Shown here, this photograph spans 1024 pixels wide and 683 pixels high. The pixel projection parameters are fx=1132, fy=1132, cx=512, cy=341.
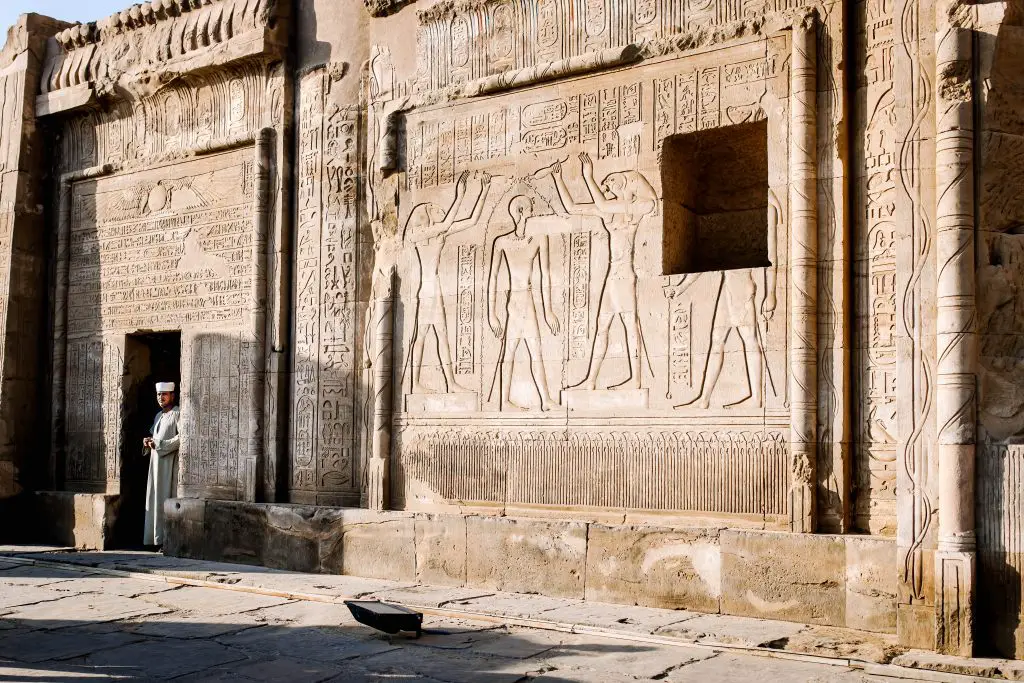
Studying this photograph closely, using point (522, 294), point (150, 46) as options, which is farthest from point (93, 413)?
point (522, 294)

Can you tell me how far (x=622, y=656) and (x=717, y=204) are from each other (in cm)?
336

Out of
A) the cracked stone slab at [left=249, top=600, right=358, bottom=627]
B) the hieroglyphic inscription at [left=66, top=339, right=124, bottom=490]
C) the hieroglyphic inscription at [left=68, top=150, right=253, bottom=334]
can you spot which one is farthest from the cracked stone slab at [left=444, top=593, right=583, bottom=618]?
the hieroglyphic inscription at [left=66, top=339, right=124, bottom=490]

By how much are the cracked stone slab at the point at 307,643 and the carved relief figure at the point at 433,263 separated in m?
2.30

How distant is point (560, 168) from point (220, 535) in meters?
3.90

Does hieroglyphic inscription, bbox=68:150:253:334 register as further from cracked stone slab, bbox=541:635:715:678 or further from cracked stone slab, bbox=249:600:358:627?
cracked stone slab, bbox=541:635:715:678

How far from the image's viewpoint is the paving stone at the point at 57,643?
5328mm

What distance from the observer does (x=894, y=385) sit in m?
5.95

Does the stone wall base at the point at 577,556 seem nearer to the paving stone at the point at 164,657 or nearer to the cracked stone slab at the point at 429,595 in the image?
the cracked stone slab at the point at 429,595

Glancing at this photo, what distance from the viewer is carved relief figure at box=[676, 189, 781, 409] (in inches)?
252

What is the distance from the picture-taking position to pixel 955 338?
527cm

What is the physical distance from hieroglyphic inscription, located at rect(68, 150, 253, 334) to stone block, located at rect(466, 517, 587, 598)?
3.12 metres

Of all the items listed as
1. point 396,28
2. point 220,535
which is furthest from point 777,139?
point 220,535

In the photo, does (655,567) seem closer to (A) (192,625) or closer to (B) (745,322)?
(B) (745,322)

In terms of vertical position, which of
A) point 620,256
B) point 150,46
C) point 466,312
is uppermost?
point 150,46
